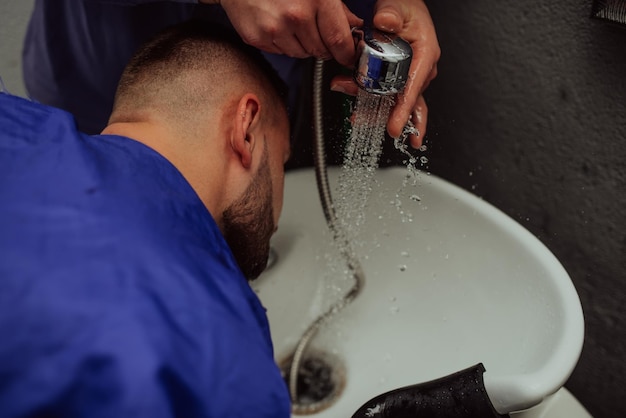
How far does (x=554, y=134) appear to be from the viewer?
0.92 m

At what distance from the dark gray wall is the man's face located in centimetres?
32

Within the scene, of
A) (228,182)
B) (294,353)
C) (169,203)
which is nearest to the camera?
(169,203)

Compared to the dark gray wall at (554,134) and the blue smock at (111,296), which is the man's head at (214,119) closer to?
the blue smock at (111,296)

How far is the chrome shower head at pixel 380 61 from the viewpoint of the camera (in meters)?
0.68

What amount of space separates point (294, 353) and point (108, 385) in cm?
61

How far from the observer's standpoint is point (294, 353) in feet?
3.48

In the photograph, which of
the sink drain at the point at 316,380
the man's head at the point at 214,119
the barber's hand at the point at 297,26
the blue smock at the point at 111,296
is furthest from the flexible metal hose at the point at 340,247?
the blue smock at the point at 111,296

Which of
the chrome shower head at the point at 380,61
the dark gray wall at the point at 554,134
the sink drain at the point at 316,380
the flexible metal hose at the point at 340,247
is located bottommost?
the sink drain at the point at 316,380

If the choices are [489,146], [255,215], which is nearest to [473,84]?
[489,146]

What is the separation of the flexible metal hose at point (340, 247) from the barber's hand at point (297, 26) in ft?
0.77

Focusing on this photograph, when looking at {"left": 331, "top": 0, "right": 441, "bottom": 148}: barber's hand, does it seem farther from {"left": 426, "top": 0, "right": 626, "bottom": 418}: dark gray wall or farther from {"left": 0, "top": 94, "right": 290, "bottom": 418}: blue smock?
{"left": 0, "top": 94, "right": 290, "bottom": 418}: blue smock

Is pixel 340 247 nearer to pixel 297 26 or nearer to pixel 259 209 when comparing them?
pixel 259 209

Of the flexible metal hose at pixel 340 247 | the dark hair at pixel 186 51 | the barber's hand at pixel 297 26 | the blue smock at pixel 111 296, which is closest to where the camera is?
the blue smock at pixel 111 296

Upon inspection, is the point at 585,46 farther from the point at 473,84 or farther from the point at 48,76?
the point at 48,76
